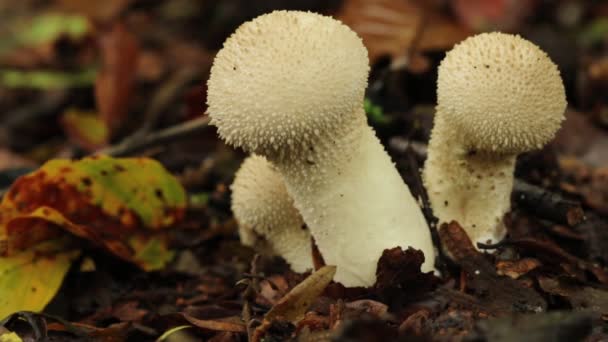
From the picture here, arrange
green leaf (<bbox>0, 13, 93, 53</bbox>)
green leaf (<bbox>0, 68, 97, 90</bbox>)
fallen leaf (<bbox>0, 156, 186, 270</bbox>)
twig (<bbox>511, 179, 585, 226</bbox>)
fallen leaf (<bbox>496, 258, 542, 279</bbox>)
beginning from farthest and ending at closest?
1. green leaf (<bbox>0, 13, 93, 53</bbox>)
2. green leaf (<bbox>0, 68, 97, 90</bbox>)
3. fallen leaf (<bbox>0, 156, 186, 270</bbox>)
4. twig (<bbox>511, 179, 585, 226</bbox>)
5. fallen leaf (<bbox>496, 258, 542, 279</bbox>)

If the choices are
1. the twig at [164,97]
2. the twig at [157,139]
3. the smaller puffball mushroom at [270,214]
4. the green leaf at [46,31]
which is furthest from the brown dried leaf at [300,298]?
the green leaf at [46,31]

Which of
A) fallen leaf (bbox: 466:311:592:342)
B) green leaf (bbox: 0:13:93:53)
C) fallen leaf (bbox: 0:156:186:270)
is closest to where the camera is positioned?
fallen leaf (bbox: 466:311:592:342)

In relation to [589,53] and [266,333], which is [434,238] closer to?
[266,333]

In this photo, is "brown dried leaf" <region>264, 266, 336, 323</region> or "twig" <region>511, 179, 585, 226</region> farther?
"twig" <region>511, 179, 585, 226</region>

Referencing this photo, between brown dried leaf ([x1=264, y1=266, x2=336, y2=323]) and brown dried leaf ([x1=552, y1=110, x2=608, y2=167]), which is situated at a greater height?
brown dried leaf ([x1=552, y1=110, x2=608, y2=167])

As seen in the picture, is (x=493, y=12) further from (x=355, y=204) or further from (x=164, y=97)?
(x=355, y=204)

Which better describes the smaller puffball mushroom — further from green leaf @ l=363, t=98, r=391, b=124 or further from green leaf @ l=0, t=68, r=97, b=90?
green leaf @ l=0, t=68, r=97, b=90

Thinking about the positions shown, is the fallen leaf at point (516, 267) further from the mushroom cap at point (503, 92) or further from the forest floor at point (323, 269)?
the mushroom cap at point (503, 92)

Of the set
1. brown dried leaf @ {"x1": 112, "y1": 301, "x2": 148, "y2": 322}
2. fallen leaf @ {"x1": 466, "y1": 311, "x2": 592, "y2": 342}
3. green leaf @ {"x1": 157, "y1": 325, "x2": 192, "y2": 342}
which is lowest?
green leaf @ {"x1": 157, "y1": 325, "x2": 192, "y2": 342}

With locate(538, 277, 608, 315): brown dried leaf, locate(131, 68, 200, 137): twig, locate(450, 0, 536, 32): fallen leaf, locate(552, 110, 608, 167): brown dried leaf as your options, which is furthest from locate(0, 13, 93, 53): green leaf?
locate(538, 277, 608, 315): brown dried leaf
